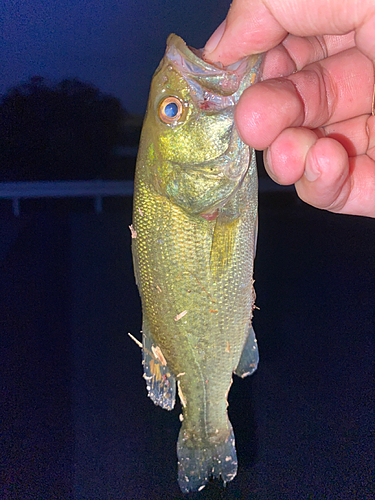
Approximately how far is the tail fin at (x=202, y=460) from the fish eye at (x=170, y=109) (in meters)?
1.06

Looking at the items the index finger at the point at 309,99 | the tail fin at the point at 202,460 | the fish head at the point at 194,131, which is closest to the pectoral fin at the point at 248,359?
the tail fin at the point at 202,460

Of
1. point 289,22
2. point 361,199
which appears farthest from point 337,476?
point 289,22

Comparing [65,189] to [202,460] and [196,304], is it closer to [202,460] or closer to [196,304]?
[196,304]

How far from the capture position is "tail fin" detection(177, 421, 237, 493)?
3.88 feet

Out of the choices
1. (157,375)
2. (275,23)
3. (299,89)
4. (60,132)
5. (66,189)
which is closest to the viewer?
(275,23)

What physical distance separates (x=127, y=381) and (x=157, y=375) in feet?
4.36

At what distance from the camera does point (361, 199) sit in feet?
3.40

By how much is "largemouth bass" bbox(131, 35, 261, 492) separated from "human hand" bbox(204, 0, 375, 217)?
6 cm

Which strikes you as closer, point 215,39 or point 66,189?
point 215,39

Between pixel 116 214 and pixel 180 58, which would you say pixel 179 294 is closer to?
pixel 180 58

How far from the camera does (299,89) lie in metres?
0.95

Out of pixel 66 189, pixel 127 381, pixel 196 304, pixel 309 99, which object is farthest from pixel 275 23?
pixel 127 381

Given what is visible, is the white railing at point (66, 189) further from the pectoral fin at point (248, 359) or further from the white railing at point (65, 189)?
the pectoral fin at point (248, 359)

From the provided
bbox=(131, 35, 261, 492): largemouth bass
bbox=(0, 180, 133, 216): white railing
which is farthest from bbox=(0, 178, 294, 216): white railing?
bbox=(131, 35, 261, 492): largemouth bass
